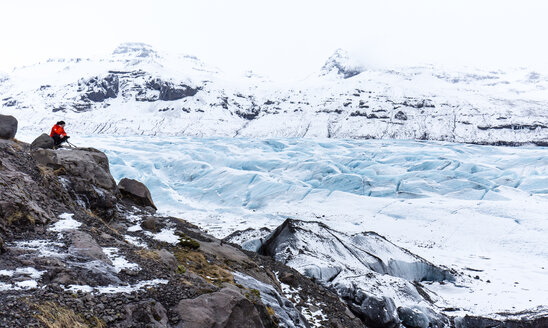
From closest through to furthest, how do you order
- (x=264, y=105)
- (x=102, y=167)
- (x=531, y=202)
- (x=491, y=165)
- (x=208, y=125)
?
(x=102, y=167), (x=531, y=202), (x=491, y=165), (x=208, y=125), (x=264, y=105)

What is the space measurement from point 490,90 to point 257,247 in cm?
15393

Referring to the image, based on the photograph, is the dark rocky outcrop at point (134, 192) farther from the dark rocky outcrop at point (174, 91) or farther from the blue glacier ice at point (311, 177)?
the dark rocky outcrop at point (174, 91)

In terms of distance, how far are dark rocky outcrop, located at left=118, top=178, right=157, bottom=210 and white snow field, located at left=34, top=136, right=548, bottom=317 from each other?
635 centimetres

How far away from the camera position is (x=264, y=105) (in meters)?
148

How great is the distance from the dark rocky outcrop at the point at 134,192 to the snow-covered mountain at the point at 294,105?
357ft

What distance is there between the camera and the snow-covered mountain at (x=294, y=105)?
112 m

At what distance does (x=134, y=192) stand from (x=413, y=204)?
20884 millimetres

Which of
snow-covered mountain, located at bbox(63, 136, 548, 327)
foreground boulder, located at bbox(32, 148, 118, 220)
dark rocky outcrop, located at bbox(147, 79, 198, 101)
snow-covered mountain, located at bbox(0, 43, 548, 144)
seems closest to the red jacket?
foreground boulder, located at bbox(32, 148, 118, 220)

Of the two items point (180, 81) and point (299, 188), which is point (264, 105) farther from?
point (299, 188)

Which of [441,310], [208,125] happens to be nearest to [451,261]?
[441,310]

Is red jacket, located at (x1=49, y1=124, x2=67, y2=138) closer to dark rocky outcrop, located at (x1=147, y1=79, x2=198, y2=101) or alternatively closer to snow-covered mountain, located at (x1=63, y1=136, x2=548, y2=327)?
snow-covered mountain, located at (x1=63, y1=136, x2=548, y2=327)

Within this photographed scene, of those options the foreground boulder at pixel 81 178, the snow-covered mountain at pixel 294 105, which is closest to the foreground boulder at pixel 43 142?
the foreground boulder at pixel 81 178

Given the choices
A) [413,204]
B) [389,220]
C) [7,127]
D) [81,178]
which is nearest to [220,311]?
[81,178]

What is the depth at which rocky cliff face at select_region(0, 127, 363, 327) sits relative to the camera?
509 centimetres
